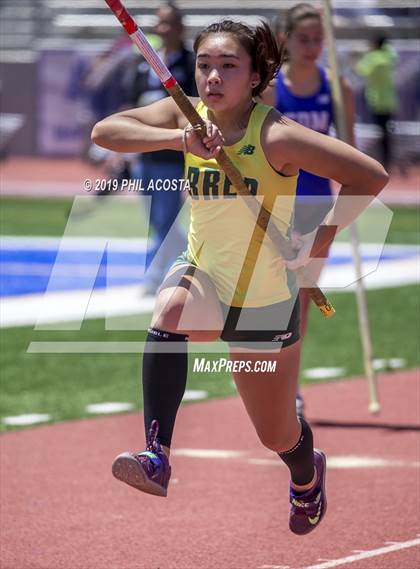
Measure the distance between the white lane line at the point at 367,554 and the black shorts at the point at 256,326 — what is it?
1141 millimetres

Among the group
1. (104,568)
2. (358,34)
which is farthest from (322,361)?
(358,34)

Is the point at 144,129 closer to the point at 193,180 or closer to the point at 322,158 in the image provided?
the point at 193,180

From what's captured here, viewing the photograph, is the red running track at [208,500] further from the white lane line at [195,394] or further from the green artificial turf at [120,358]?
the green artificial turf at [120,358]

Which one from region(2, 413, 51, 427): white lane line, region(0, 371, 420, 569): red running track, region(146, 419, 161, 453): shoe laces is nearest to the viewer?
region(146, 419, 161, 453): shoe laces

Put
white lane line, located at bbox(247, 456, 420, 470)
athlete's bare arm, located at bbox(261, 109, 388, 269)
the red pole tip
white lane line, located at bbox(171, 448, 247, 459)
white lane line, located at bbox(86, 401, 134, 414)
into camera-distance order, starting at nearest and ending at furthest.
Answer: the red pole tip → athlete's bare arm, located at bbox(261, 109, 388, 269) → white lane line, located at bbox(247, 456, 420, 470) → white lane line, located at bbox(171, 448, 247, 459) → white lane line, located at bbox(86, 401, 134, 414)

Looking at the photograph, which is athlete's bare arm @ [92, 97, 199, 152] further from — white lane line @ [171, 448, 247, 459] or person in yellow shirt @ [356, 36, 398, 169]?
person in yellow shirt @ [356, 36, 398, 169]

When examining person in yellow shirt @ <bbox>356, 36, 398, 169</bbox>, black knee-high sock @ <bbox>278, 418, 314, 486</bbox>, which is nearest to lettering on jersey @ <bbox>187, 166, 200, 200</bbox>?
black knee-high sock @ <bbox>278, 418, 314, 486</bbox>

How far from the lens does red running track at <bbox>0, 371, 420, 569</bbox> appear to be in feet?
19.9

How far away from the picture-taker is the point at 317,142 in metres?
5.05

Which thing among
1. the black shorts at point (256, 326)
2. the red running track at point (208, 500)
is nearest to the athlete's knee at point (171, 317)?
the black shorts at point (256, 326)

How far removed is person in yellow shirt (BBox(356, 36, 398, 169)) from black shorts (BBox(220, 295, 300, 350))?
2323 centimetres

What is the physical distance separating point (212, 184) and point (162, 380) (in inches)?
31.6

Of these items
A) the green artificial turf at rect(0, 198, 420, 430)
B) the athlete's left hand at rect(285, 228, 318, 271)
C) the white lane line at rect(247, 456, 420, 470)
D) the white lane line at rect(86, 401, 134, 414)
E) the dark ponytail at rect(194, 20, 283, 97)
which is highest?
the dark ponytail at rect(194, 20, 283, 97)

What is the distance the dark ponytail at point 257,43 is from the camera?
5219 mm
